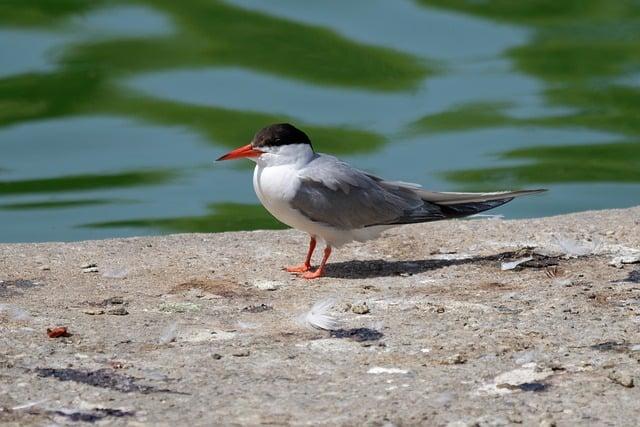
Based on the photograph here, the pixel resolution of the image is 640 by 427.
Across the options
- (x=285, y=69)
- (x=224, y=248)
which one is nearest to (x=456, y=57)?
(x=285, y=69)

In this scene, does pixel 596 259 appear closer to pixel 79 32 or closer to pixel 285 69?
pixel 285 69

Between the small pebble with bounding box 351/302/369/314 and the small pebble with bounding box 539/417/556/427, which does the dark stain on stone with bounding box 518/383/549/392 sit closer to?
the small pebble with bounding box 539/417/556/427

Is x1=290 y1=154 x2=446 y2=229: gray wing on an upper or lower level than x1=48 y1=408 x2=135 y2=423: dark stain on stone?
upper

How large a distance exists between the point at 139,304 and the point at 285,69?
679 cm

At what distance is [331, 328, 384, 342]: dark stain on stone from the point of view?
484 centimetres

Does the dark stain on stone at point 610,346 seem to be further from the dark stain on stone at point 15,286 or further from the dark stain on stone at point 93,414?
the dark stain on stone at point 15,286

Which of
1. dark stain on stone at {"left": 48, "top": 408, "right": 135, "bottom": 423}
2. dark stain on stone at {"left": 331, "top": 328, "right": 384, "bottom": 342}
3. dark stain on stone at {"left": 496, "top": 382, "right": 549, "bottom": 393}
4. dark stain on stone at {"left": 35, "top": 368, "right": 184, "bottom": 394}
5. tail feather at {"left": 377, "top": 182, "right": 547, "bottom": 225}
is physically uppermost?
tail feather at {"left": 377, "top": 182, "right": 547, "bottom": 225}

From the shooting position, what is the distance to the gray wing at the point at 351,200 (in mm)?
6133

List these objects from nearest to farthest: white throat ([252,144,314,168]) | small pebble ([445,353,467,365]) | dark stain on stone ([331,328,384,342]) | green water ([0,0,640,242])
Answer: small pebble ([445,353,467,365]), dark stain on stone ([331,328,384,342]), white throat ([252,144,314,168]), green water ([0,0,640,242])

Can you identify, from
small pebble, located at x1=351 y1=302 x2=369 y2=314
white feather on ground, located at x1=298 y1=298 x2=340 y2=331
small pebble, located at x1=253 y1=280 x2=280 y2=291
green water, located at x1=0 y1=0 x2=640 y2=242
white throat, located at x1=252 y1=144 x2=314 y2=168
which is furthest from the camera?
green water, located at x1=0 y1=0 x2=640 y2=242

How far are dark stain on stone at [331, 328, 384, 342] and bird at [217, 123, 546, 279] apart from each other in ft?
3.58

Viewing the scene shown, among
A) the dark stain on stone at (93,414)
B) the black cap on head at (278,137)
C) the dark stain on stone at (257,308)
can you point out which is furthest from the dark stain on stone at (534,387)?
the black cap on head at (278,137)

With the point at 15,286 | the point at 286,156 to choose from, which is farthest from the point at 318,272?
the point at 15,286

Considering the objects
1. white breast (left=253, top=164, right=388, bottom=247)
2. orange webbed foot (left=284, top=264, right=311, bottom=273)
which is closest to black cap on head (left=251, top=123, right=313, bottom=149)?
white breast (left=253, top=164, right=388, bottom=247)
